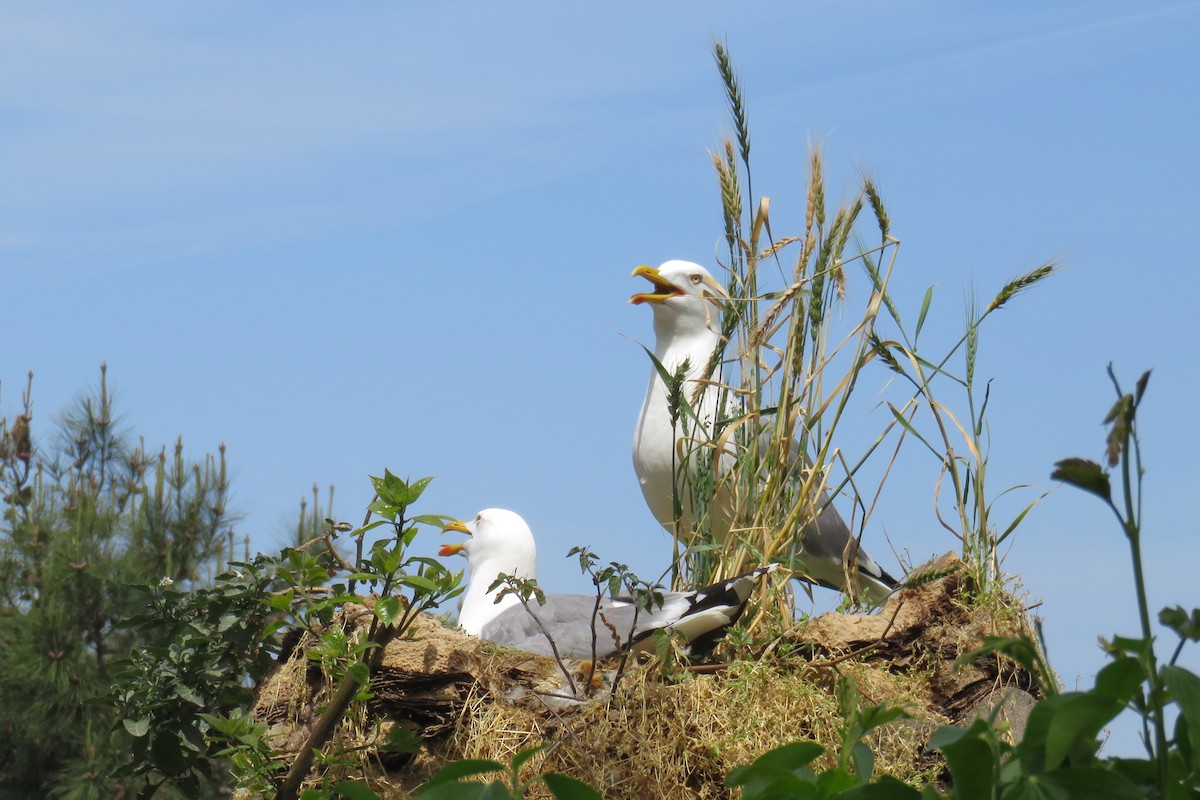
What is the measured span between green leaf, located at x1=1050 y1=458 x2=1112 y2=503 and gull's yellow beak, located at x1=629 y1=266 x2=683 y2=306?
12.0ft

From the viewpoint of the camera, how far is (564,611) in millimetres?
3564

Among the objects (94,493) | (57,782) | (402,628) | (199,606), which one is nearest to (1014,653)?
(402,628)

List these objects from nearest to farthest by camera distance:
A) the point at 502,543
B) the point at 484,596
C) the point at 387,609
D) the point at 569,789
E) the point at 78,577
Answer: the point at 569,789
the point at 387,609
the point at 484,596
the point at 502,543
the point at 78,577

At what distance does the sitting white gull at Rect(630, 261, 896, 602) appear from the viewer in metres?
3.68

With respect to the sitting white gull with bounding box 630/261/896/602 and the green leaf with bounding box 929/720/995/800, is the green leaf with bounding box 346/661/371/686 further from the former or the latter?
the green leaf with bounding box 929/720/995/800

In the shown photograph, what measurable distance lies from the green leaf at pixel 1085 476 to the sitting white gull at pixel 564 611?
177 centimetres

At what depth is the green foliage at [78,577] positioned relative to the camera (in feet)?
27.9

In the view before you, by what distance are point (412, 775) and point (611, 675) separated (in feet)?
1.63

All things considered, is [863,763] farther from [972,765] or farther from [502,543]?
[502,543]

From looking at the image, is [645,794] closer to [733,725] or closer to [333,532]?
[733,725]

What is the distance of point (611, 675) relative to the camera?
9.92 ft

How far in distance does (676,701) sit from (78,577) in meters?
7.18

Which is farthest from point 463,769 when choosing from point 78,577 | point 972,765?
point 78,577

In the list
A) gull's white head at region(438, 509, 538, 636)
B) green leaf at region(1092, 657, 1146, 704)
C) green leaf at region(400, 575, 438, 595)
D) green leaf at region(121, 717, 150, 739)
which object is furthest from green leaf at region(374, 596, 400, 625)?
gull's white head at region(438, 509, 538, 636)
